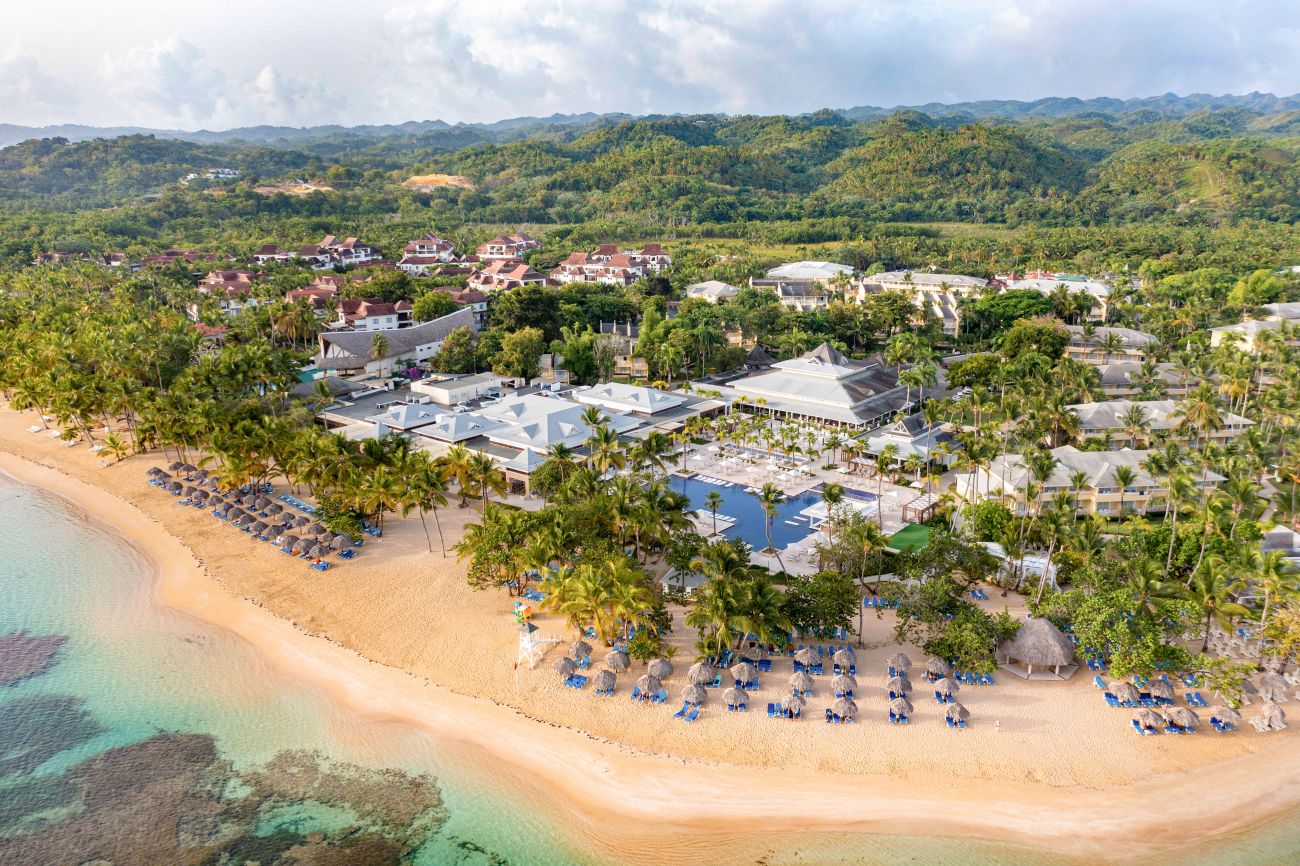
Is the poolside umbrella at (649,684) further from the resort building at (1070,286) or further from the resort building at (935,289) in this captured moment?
the resort building at (1070,286)

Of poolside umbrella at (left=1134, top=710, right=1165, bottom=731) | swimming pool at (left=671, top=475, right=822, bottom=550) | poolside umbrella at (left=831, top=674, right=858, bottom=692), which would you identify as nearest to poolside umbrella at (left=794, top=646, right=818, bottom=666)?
poolside umbrella at (left=831, top=674, right=858, bottom=692)

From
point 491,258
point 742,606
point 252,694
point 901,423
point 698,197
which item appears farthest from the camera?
point 698,197

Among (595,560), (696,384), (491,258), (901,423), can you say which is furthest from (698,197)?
(595,560)

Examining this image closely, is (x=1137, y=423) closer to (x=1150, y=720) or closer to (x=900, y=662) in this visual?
(x=1150, y=720)

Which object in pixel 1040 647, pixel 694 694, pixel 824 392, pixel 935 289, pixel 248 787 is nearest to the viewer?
pixel 248 787

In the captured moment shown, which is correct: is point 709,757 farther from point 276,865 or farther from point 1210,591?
point 1210,591

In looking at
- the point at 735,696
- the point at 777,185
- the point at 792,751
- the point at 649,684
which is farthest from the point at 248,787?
the point at 777,185

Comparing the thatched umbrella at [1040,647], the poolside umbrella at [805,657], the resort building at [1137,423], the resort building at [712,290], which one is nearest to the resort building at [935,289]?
the resort building at [712,290]
